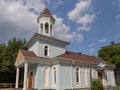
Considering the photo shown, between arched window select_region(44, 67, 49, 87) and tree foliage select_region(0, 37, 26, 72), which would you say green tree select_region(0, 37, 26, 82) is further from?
arched window select_region(44, 67, 49, 87)

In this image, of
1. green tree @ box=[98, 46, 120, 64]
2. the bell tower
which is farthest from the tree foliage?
green tree @ box=[98, 46, 120, 64]

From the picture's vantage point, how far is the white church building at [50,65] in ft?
68.7

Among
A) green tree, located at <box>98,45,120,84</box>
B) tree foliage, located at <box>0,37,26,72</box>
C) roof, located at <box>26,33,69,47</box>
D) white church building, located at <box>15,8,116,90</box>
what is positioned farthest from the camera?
green tree, located at <box>98,45,120,84</box>

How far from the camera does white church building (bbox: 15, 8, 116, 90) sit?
20953 millimetres

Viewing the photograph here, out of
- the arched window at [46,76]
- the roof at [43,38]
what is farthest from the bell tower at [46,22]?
the arched window at [46,76]

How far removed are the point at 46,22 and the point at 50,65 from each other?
7.77 meters

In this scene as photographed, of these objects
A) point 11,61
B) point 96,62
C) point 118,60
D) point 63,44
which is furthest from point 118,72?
point 11,61

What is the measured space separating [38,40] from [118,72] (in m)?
24.8

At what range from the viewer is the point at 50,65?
74.0ft

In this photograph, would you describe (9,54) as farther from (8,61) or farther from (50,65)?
(50,65)

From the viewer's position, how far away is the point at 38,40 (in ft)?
75.3

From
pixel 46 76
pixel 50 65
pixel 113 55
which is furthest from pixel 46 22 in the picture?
pixel 113 55

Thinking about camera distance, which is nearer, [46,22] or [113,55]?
[46,22]

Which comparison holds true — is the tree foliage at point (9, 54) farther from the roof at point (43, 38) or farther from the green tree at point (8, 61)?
the roof at point (43, 38)
